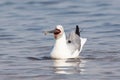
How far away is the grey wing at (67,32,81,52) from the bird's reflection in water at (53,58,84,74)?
490mm

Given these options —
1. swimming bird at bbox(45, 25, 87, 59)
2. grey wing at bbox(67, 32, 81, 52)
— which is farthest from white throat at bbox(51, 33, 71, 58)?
grey wing at bbox(67, 32, 81, 52)

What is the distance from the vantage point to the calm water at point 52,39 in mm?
12477

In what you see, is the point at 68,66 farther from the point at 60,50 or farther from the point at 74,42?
the point at 74,42

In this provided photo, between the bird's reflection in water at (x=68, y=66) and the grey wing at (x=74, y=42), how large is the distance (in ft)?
1.61

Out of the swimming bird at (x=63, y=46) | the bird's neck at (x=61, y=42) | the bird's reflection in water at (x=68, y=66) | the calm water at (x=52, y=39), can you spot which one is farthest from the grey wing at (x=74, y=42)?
the bird's reflection in water at (x=68, y=66)

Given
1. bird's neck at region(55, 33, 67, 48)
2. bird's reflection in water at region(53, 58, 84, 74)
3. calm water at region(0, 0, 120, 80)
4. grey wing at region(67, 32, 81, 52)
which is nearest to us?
calm water at region(0, 0, 120, 80)

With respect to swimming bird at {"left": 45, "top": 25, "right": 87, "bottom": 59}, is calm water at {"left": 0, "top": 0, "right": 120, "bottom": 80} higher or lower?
lower

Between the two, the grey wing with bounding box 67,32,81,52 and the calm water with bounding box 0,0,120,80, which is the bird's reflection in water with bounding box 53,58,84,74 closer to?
the calm water with bounding box 0,0,120,80

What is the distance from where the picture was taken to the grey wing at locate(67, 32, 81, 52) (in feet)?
48.2

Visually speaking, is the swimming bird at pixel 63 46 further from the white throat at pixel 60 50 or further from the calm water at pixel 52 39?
the calm water at pixel 52 39

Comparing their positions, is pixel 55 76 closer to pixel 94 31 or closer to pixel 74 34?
pixel 74 34

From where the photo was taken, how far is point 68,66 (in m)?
13.3

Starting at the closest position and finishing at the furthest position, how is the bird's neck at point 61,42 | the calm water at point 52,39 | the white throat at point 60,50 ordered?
the calm water at point 52,39 → the white throat at point 60,50 → the bird's neck at point 61,42

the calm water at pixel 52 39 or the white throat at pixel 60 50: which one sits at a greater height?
the white throat at pixel 60 50
